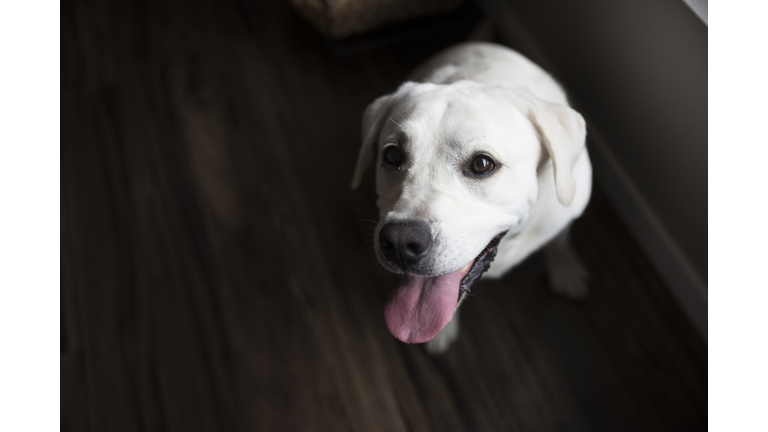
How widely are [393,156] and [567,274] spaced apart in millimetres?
958

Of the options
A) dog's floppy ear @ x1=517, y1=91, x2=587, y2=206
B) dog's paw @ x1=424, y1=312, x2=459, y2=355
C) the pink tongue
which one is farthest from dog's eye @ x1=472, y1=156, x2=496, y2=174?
dog's paw @ x1=424, y1=312, x2=459, y2=355

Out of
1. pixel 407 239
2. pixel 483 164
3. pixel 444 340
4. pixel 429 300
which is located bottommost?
pixel 444 340

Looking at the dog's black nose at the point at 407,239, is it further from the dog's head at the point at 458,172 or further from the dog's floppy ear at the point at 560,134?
the dog's floppy ear at the point at 560,134

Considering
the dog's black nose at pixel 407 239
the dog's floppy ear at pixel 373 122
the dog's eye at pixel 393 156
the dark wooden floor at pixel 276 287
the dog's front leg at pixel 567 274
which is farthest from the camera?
the dog's front leg at pixel 567 274

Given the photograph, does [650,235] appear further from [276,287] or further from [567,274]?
[276,287]

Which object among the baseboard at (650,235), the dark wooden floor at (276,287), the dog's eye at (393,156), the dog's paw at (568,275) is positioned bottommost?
the dark wooden floor at (276,287)

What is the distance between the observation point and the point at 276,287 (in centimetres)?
194

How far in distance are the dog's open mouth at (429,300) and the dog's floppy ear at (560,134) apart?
0.66ft

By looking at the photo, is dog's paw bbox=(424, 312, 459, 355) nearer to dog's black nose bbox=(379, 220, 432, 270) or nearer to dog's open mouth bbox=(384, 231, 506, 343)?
dog's open mouth bbox=(384, 231, 506, 343)

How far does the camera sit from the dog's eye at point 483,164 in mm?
1121

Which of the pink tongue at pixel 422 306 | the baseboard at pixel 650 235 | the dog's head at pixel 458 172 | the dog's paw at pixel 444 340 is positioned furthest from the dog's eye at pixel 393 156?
the baseboard at pixel 650 235

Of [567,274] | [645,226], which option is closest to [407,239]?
[567,274]

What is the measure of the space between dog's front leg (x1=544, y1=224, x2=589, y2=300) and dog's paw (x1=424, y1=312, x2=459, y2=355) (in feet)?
1.34

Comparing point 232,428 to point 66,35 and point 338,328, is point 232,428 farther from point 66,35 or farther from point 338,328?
point 66,35
